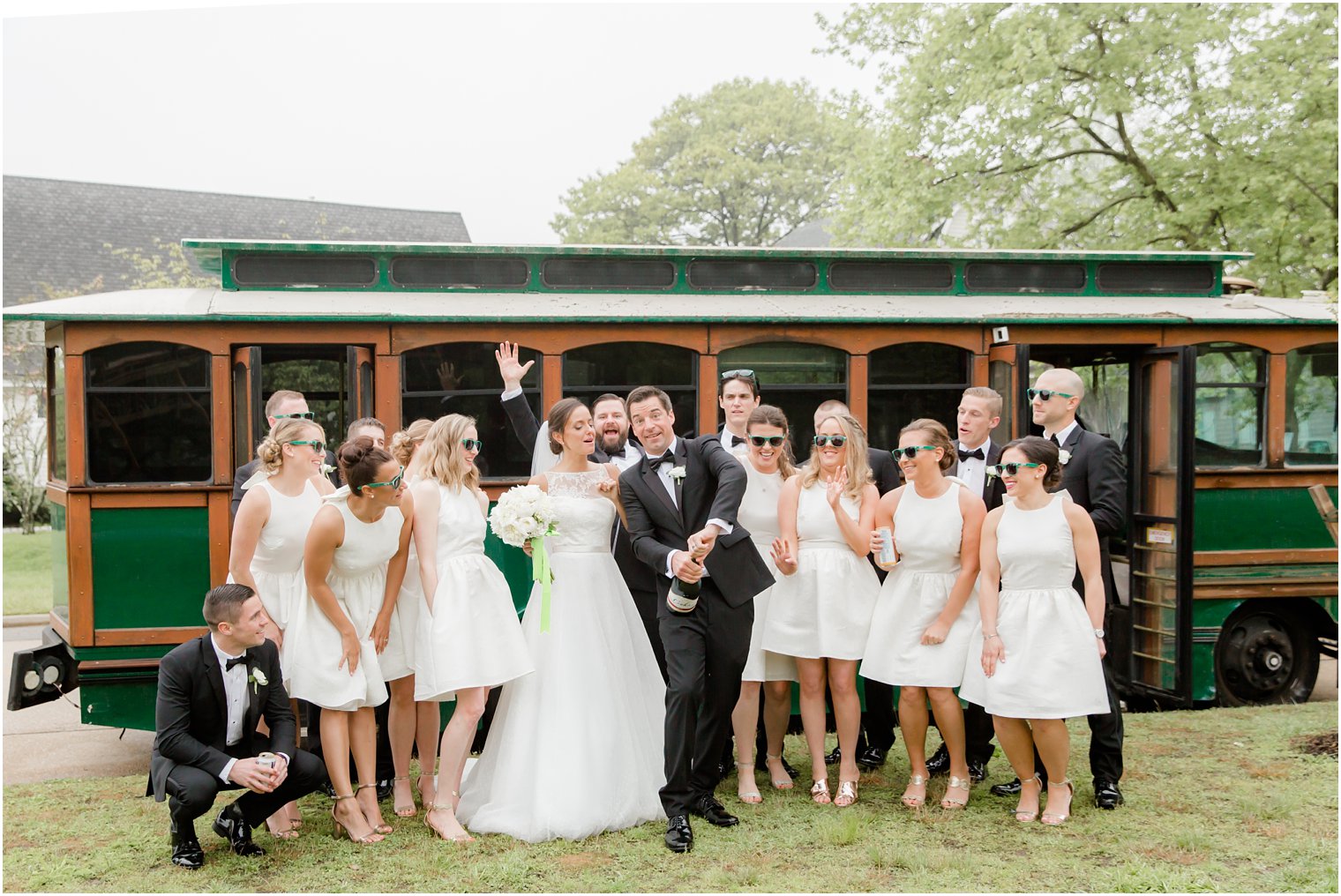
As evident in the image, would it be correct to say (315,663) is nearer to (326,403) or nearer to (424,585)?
(424,585)

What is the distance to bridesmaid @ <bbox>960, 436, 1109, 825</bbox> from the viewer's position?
4969mm

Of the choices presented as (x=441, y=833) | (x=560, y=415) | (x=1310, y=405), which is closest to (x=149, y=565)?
(x=441, y=833)

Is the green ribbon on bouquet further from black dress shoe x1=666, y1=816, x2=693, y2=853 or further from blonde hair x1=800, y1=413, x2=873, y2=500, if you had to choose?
blonde hair x1=800, y1=413, x2=873, y2=500

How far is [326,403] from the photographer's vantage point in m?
7.81

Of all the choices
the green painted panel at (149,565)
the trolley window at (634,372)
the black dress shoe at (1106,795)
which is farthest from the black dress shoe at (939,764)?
the green painted panel at (149,565)

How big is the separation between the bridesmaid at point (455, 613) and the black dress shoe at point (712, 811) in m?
0.98

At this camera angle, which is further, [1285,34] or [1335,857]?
[1285,34]

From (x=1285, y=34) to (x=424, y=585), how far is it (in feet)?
41.7

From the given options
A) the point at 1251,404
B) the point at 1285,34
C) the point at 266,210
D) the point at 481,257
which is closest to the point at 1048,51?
the point at 1285,34

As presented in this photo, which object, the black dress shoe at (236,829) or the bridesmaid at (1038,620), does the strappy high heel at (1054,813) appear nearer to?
the bridesmaid at (1038,620)

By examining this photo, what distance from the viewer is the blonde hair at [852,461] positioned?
536cm

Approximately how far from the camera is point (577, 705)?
5.06 m

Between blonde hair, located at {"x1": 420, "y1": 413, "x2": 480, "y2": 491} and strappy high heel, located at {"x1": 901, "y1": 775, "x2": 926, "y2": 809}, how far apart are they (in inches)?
102

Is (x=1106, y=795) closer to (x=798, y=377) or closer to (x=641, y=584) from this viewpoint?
(x=641, y=584)
